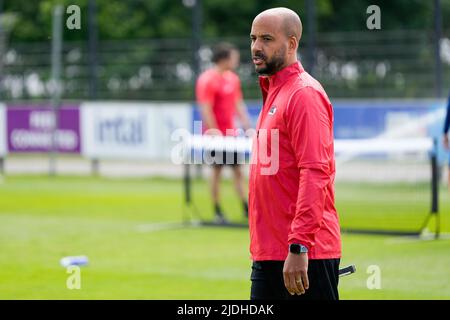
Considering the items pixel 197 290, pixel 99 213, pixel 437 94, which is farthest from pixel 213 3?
pixel 197 290

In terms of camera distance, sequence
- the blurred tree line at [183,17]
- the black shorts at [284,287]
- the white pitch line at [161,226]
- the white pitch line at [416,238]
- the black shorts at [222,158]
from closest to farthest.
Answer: the black shorts at [284,287], the white pitch line at [416,238], the white pitch line at [161,226], the black shorts at [222,158], the blurred tree line at [183,17]

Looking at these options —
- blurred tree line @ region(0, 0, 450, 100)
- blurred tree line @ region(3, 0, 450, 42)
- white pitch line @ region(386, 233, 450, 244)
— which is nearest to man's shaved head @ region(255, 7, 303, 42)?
white pitch line @ region(386, 233, 450, 244)

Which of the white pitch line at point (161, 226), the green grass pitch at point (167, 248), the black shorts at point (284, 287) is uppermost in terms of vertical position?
the black shorts at point (284, 287)

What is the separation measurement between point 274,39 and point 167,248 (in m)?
7.39

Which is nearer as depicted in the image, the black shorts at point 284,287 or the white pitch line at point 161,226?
the black shorts at point 284,287

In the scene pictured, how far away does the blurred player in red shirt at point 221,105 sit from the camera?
15.8 m

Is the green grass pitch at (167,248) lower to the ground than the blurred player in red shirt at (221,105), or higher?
lower

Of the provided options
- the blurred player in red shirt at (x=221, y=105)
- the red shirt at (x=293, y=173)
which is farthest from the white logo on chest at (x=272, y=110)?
the blurred player in red shirt at (x=221, y=105)

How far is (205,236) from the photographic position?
1438 centimetres

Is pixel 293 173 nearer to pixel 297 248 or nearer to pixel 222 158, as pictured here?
pixel 297 248

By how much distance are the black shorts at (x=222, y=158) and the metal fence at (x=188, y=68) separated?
318 inches

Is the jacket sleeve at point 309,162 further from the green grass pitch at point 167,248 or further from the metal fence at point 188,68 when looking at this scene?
the metal fence at point 188,68

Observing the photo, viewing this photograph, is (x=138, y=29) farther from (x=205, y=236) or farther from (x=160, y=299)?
(x=160, y=299)
